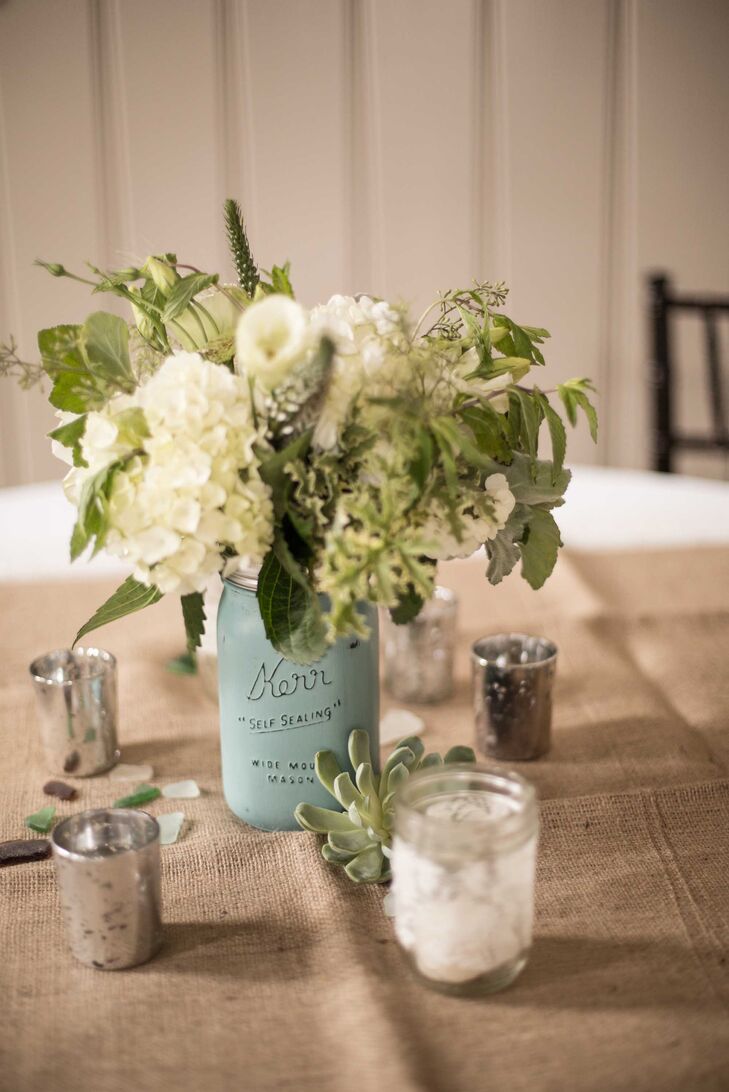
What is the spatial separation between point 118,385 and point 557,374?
2.50m

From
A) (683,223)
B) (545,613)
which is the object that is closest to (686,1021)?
(545,613)

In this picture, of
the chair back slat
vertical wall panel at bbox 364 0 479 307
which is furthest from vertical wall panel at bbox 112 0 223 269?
the chair back slat

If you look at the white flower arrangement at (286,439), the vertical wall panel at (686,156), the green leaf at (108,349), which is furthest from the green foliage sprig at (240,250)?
the vertical wall panel at (686,156)

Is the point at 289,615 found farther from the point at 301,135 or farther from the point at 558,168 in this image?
the point at 558,168

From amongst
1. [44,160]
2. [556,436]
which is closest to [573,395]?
[556,436]

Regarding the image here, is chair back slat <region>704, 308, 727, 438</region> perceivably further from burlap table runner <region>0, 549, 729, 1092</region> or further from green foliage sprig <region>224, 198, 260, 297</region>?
green foliage sprig <region>224, 198, 260, 297</region>

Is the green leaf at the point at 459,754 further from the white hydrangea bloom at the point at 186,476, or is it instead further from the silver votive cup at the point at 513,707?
the white hydrangea bloom at the point at 186,476

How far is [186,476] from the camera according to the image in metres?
0.75

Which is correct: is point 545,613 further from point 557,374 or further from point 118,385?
point 557,374

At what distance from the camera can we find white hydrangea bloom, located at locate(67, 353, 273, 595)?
75 cm

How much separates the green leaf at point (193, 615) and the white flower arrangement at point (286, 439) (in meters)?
0.03

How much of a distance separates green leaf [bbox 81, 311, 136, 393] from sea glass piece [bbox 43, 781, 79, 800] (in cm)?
42

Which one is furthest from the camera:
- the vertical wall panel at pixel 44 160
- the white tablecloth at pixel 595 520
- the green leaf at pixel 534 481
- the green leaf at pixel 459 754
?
the vertical wall panel at pixel 44 160

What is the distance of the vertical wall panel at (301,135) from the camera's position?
2830mm
